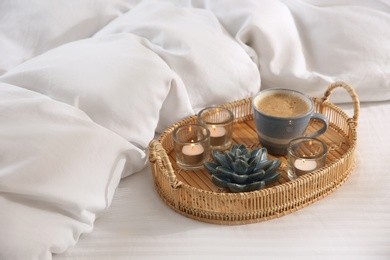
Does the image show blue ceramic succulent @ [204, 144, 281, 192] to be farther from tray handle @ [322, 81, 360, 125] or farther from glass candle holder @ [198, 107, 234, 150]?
tray handle @ [322, 81, 360, 125]

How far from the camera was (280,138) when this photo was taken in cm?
92

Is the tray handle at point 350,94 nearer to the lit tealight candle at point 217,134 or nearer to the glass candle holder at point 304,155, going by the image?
the glass candle holder at point 304,155

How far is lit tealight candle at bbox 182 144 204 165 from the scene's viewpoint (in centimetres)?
91

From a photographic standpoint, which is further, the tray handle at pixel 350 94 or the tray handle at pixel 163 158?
the tray handle at pixel 350 94

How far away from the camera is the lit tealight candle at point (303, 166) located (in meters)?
0.86

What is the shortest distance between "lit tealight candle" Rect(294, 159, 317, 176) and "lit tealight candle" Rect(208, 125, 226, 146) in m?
0.15

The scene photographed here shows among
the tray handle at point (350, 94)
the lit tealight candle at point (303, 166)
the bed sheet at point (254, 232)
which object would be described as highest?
the tray handle at point (350, 94)

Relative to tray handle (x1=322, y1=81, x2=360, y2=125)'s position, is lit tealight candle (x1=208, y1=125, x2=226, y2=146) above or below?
below

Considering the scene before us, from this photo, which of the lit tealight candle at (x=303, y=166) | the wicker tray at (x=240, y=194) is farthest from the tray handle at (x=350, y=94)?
the lit tealight candle at (x=303, y=166)

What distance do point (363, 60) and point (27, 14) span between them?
0.66 meters

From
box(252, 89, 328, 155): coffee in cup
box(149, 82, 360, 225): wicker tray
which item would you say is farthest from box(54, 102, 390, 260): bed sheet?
box(252, 89, 328, 155): coffee in cup

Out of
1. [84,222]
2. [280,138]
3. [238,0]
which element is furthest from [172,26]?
[84,222]

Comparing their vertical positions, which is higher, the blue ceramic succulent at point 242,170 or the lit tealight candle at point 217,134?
the blue ceramic succulent at point 242,170

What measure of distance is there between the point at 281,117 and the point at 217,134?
12 cm
